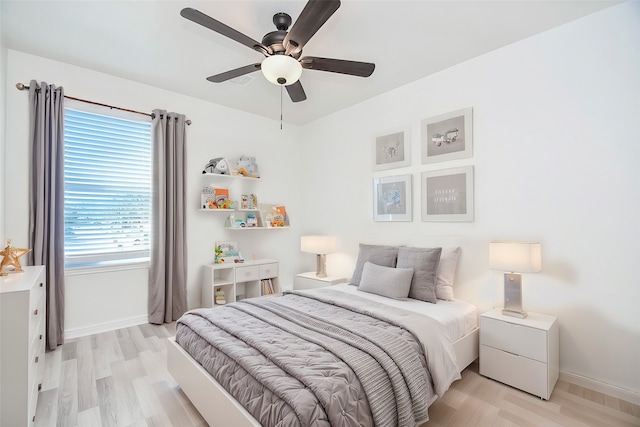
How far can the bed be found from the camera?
1374 millimetres

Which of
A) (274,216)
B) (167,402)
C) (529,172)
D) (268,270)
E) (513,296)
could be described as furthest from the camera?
(274,216)

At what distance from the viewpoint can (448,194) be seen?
3.03 metres

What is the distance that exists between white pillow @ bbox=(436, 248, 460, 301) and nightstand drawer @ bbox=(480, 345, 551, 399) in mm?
503

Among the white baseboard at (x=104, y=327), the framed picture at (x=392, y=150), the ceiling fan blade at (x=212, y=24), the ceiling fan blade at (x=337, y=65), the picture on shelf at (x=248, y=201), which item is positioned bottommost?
the white baseboard at (x=104, y=327)

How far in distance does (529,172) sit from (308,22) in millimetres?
2113

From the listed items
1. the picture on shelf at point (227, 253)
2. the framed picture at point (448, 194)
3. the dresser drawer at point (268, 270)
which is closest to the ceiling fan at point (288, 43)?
the framed picture at point (448, 194)

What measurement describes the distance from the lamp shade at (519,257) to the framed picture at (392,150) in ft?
4.57

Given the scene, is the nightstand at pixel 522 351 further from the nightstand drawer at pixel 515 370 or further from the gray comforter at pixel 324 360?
the gray comforter at pixel 324 360

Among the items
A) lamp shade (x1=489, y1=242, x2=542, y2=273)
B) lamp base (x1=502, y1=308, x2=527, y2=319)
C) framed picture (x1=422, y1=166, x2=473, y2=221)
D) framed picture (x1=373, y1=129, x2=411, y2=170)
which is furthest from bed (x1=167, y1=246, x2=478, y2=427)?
framed picture (x1=373, y1=129, x2=411, y2=170)

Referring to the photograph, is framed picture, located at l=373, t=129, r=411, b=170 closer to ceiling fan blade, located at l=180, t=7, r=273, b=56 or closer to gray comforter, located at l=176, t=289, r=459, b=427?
gray comforter, located at l=176, t=289, r=459, b=427

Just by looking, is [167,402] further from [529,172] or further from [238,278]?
[529,172]

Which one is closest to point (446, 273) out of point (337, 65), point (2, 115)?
point (337, 65)

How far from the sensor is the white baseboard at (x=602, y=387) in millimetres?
2070

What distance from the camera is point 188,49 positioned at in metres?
2.72
